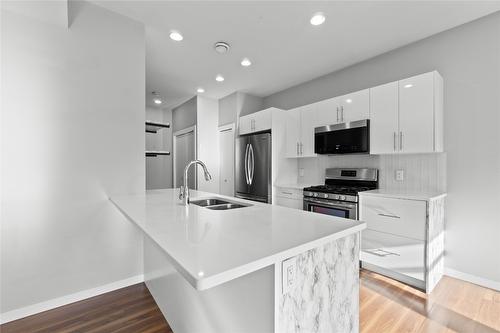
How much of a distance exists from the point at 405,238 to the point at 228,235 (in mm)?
2113

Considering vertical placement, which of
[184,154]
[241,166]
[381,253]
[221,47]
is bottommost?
[381,253]

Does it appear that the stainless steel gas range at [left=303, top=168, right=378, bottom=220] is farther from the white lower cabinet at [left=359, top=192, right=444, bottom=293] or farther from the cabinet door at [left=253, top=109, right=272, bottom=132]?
the cabinet door at [left=253, top=109, right=272, bottom=132]

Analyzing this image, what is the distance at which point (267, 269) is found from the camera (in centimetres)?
87

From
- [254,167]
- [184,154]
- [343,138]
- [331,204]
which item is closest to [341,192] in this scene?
[331,204]

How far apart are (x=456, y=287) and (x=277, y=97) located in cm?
372

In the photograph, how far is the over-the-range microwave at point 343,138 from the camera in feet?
9.24

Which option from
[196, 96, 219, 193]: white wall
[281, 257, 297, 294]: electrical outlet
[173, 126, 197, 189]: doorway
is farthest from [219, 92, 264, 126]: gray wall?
[281, 257, 297, 294]: electrical outlet

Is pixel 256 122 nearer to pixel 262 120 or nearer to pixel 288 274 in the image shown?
pixel 262 120

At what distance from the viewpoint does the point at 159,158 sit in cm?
577

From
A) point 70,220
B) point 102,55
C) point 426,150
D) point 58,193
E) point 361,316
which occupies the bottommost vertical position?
point 361,316

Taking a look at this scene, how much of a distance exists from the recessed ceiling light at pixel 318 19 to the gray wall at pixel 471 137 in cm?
130

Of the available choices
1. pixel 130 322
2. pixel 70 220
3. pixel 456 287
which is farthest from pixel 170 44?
pixel 456 287

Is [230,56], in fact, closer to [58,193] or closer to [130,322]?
[58,193]

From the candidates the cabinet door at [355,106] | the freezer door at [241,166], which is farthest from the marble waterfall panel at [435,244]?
the freezer door at [241,166]
